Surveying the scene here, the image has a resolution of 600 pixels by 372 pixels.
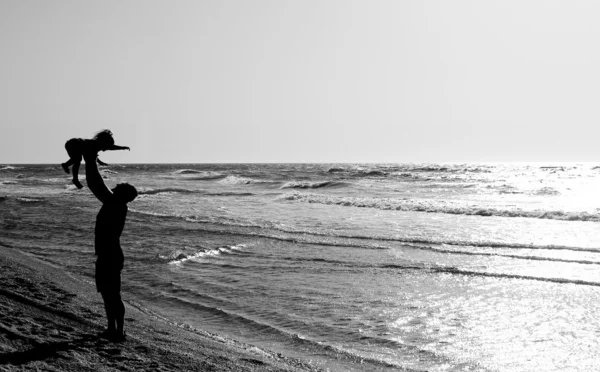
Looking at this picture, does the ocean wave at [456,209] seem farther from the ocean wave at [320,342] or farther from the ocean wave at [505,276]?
the ocean wave at [320,342]

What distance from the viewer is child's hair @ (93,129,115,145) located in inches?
185

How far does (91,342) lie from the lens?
4.89m

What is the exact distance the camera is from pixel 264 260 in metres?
11.2

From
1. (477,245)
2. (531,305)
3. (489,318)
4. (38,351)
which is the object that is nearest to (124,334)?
(38,351)

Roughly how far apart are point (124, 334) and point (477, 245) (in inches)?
427

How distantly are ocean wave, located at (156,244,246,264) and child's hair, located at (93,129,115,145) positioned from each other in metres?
6.28

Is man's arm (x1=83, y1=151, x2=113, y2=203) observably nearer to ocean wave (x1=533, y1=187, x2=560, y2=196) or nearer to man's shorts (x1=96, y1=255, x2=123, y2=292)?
man's shorts (x1=96, y1=255, x2=123, y2=292)

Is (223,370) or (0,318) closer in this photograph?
(223,370)

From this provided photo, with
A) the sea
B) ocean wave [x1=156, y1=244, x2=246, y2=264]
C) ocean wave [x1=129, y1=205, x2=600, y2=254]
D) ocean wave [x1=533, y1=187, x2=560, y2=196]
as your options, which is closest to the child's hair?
the sea

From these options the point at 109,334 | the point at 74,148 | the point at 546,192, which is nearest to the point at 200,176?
the point at 546,192

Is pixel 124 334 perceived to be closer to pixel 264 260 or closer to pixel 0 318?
pixel 0 318

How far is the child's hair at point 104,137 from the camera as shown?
4703 mm

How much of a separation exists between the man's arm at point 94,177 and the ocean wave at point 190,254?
611cm

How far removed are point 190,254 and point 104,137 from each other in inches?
284
